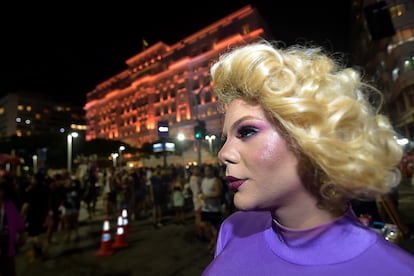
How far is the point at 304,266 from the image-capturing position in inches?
36.9

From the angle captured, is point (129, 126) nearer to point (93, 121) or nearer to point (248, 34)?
point (93, 121)

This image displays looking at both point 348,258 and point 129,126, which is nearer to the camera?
point 348,258

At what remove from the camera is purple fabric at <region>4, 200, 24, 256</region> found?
14.0ft

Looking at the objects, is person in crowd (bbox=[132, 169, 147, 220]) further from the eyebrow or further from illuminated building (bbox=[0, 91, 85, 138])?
illuminated building (bbox=[0, 91, 85, 138])

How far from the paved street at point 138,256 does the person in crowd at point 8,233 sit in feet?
4.83

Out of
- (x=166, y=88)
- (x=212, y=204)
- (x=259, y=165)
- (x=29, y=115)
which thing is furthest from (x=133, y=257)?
(x=29, y=115)

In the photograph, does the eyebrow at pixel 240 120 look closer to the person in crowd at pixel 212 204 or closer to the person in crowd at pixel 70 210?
the person in crowd at pixel 212 204

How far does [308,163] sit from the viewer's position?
1024 mm

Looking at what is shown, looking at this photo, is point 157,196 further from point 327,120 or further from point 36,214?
point 327,120

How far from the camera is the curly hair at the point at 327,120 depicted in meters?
0.95

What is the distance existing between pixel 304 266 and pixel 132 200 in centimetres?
1061

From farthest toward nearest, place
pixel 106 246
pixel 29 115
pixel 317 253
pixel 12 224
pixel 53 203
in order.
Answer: pixel 29 115 < pixel 53 203 < pixel 106 246 < pixel 12 224 < pixel 317 253

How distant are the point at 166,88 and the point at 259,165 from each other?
6478 cm

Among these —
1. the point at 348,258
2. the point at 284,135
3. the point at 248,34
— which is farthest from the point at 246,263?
the point at 248,34
